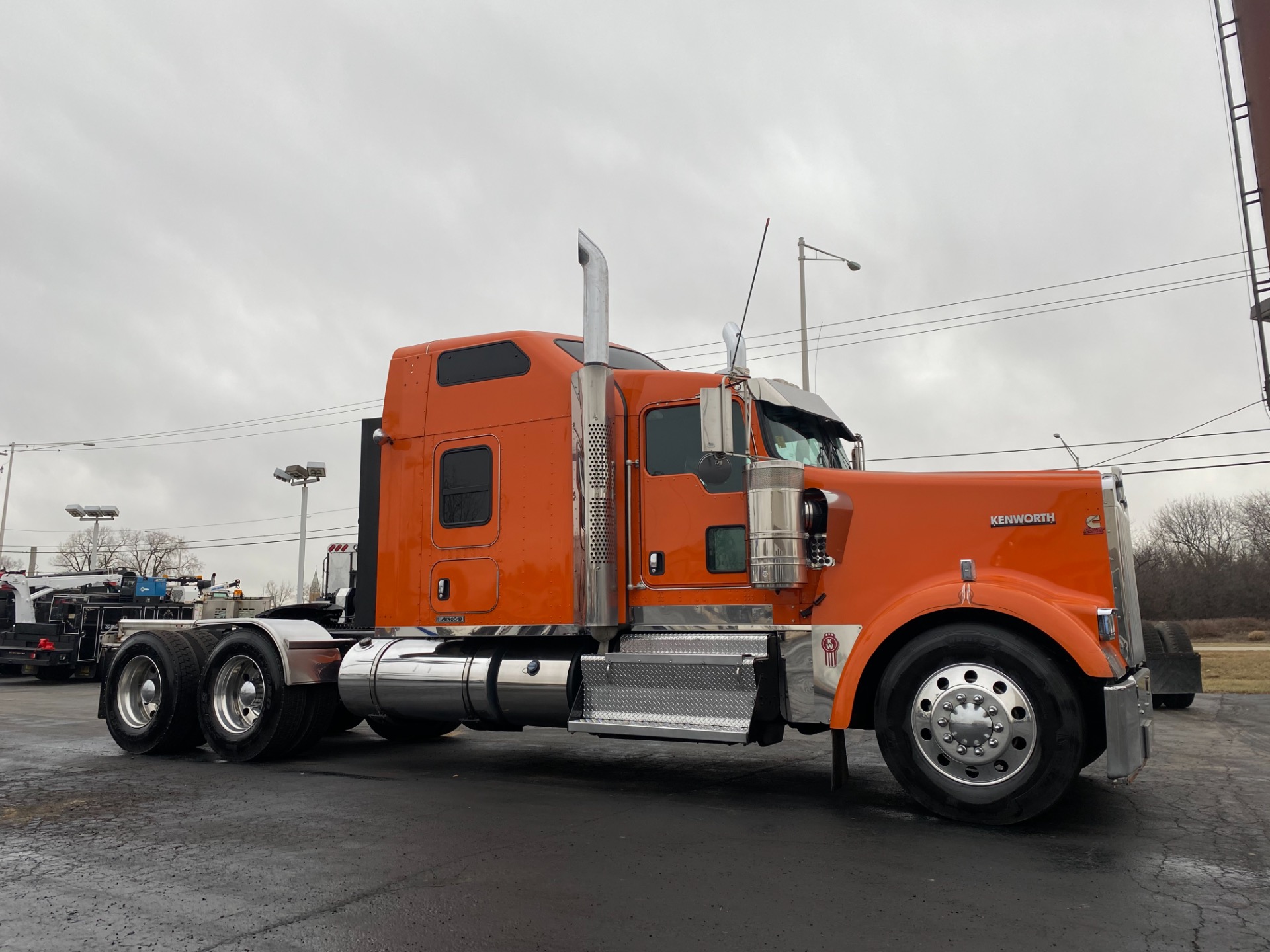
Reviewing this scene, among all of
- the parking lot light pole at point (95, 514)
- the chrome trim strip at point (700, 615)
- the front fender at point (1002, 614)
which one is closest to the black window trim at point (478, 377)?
the chrome trim strip at point (700, 615)

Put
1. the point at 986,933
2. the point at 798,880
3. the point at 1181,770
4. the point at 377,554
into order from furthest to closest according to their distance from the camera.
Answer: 1. the point at 377,554
2. the point at 1181,770
3. the point at 798,880
4. the point at 986,933

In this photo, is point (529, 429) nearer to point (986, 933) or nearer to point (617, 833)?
point (617, 833)

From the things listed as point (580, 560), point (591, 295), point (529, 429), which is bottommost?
point (580, 560)

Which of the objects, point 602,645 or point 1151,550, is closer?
point 602,645

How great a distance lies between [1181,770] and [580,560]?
529cm

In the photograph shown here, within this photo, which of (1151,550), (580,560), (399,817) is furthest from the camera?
(1151,550)

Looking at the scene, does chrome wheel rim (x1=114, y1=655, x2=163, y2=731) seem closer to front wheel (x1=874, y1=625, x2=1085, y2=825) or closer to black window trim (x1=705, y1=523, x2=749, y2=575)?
black window trim (x1=705, y1=523, x2=749, y2=575)

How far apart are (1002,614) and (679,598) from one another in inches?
90.7

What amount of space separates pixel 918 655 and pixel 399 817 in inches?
134

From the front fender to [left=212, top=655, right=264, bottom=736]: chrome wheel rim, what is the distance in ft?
17.9

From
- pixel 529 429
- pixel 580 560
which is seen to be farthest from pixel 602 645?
pixel 529 429

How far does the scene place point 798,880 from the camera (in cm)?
448

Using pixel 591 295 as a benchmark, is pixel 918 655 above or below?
below

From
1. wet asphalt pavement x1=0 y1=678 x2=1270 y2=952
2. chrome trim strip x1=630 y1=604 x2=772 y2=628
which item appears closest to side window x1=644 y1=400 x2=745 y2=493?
chrome trim strip x1=630 y1=604 x2=772 y2=628
